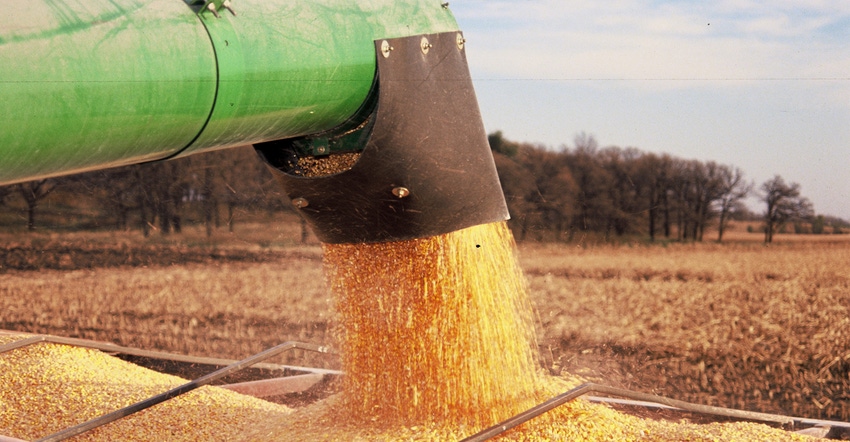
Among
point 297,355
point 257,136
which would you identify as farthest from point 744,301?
point 257,136

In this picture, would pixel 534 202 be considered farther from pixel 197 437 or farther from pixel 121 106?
pixel 121 106

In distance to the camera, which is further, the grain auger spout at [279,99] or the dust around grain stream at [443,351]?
the dust around grain stream at [443,351]

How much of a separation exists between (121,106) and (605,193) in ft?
18.5

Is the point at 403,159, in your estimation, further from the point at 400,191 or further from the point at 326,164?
the point at 326,164

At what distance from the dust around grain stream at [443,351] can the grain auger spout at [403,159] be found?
23cm

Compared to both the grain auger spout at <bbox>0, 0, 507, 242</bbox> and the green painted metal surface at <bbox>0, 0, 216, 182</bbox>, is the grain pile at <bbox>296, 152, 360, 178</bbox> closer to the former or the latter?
the grain auger spout at <bbox>0, 0, 507, 242</bbox>

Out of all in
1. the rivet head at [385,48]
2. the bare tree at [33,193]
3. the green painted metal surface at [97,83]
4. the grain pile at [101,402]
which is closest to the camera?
the green painted metal surface at [97,83]

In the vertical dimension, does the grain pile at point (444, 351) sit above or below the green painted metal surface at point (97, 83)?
below

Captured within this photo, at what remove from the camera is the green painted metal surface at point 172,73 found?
1.77 metres

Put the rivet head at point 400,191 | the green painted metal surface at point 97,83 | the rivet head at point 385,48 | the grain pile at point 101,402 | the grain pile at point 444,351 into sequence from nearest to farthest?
the green painted metal surface at point 97,83 → the rivet head at point 385,48 → the rivet head at point 400,191 → the grain pile at point 444,351 → the grain pile at point 101,402

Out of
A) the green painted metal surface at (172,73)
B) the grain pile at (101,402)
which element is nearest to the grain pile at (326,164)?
the green painted metal surface at (172,73)

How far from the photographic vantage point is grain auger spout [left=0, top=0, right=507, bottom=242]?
1814 mm

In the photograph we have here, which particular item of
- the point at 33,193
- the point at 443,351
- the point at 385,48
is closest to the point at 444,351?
the point at 443,351

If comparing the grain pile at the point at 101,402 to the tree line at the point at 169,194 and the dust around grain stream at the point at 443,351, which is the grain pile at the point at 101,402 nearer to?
the dust around grain stream at the point at 443,351
